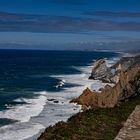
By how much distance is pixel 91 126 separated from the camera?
53.2 feet

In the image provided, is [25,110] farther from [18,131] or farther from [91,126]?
[91,126]

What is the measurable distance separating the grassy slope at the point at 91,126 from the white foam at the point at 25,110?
28.9 m

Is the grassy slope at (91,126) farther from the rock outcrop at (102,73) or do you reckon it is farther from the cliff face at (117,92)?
the rock outcrop at (102,73)

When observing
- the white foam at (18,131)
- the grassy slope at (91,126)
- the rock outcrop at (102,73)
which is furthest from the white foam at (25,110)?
the rock outcrop at (102,73)

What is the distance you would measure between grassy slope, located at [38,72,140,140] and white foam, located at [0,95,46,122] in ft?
94.8

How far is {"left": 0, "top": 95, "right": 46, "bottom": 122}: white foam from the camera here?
160ft

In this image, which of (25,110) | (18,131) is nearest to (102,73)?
(25,110)

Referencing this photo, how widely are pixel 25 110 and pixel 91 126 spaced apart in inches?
1517

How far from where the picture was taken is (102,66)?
104m

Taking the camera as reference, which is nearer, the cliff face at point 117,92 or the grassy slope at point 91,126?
the grassy slope at point 91,126

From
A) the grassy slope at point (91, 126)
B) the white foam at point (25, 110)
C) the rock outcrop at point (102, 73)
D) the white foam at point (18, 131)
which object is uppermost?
the grassy slope at point (91, 126)

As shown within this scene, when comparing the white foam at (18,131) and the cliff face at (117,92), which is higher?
the cliff face at (117,92)

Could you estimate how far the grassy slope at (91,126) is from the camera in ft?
48.3

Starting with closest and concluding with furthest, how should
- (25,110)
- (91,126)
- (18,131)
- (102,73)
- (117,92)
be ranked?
(91,126) < (18,131) < (117,92) < (25,110) < (102,73)
